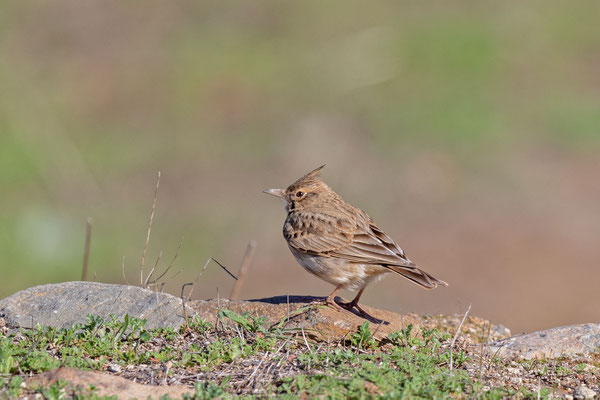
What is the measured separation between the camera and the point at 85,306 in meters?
6.27

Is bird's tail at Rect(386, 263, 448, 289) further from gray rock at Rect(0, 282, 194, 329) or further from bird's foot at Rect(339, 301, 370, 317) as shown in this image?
gray rock at Rect(0, 282, 194, 329)

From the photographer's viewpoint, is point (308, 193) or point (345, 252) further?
point (308, 193)

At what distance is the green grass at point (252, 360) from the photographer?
4.90 m

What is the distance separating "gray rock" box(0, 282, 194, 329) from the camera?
20.0 ft

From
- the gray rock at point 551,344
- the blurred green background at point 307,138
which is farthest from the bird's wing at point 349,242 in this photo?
the blurred green background at point 307,138

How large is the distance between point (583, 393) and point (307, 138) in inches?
525

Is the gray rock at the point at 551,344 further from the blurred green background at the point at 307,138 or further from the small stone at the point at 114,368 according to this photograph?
the blurred green background at the point at 307,138

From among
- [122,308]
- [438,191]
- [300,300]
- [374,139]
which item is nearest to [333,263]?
[300,300]

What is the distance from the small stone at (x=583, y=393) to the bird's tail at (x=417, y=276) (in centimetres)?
127

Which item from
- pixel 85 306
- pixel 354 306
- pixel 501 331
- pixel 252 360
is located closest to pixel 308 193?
pixel 354 306

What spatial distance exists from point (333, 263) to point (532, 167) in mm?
12094

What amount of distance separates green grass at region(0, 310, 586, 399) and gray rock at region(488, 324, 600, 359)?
27 centimetres

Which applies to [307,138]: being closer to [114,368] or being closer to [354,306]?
[354,306]

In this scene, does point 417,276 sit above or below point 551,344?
above
